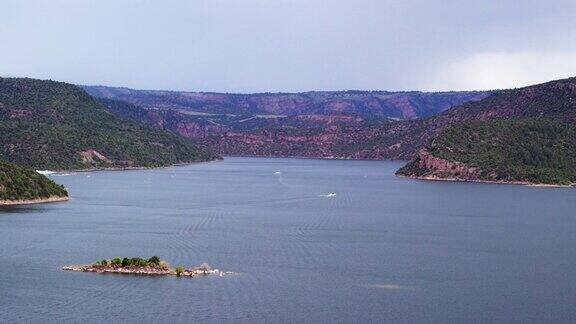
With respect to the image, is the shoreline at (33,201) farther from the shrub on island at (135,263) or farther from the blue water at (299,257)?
the shrub on island at (135,263)

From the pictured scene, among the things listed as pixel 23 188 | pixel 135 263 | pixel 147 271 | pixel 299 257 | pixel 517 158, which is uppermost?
pixel 517 158

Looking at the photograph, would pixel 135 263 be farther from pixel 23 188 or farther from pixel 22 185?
pixel 22 185

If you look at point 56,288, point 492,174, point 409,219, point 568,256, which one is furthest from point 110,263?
point 492,174

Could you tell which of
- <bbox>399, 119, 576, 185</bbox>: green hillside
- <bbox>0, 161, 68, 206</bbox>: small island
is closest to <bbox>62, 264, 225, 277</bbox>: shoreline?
<bbox>0, 161, 68, 206</bbox>: small island

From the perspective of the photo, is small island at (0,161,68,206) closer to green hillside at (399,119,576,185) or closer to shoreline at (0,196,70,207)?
shoreline at (0,196,70,207)

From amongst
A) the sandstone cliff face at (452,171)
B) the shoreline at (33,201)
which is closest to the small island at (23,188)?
the shoreline at (33,201)

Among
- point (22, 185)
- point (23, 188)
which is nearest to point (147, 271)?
point (23, 188)

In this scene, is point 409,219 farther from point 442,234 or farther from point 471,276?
point 471,276
